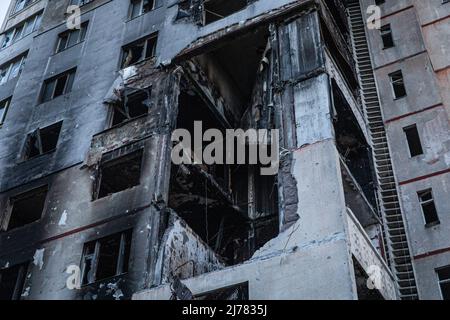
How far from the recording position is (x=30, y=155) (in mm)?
24766

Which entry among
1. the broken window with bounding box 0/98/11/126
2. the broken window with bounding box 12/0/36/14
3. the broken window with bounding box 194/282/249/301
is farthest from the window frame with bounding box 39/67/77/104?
the broken window with bounding box 194/282/249/301

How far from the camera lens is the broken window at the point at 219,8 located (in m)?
24.8

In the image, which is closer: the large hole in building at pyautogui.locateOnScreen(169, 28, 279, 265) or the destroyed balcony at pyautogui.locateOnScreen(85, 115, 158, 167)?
the destroyed balcony at pyautogui.locateOnScreen(85, 115, 158, 167)

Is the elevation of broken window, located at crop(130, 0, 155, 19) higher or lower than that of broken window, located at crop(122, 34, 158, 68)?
higher

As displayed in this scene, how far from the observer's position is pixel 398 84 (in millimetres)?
25859

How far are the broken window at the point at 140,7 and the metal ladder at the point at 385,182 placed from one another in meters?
9.19

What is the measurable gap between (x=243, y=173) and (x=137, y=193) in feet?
18.8

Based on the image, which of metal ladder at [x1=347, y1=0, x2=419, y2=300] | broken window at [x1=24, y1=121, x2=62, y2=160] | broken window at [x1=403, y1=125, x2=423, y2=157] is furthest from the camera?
broken window at [x1=24, y1=121, x2=62, y2=160]

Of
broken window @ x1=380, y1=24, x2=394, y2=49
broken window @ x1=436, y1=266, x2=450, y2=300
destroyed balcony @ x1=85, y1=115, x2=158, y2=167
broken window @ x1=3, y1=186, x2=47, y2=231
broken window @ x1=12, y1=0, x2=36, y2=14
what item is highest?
broken window @ x1=12, y1=0, x2=36, y2=14

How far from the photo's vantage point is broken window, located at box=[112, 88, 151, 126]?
22.9 meters

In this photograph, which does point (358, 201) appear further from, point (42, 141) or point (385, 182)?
point (42, 141)

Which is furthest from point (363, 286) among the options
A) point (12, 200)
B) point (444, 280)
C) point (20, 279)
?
point (12, 200)

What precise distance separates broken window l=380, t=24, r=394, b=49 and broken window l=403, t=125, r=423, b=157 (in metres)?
5.07

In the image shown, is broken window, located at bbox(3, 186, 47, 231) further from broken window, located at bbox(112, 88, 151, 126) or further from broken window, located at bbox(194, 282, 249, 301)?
broken window, located at bbox(194, 282, 249, 301)
